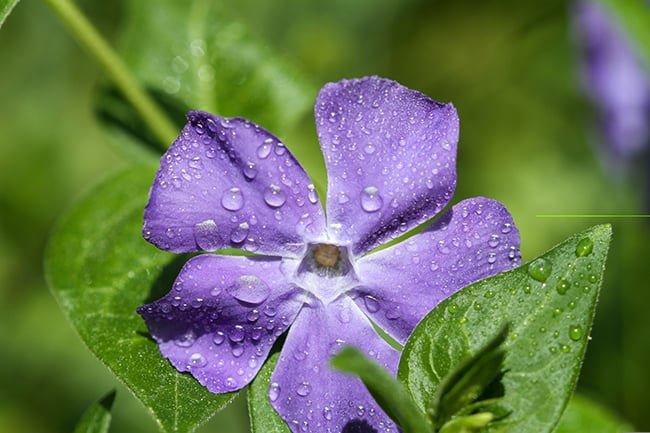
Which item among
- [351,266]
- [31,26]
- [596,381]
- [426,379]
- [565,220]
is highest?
[31,26]

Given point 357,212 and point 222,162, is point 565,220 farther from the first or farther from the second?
point 222,162

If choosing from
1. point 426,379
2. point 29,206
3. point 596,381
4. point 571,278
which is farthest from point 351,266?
point 29,206

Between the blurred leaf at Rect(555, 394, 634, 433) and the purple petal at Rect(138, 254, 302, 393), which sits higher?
the purple petal at Rect(138, 254, 302, 393)

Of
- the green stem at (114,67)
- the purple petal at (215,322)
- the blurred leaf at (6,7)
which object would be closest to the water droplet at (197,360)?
the purple petal at (215,322)

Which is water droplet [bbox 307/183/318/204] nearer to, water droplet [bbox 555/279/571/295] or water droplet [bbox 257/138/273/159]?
water droplet [bbox 257/138/273/159]

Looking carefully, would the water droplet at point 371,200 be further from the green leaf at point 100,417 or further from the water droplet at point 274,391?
the green leaf at point 100,417

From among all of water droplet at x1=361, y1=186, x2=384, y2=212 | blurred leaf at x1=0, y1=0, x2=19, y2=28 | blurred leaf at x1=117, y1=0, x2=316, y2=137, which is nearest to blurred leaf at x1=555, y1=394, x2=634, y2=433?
water droplet at x1=361, y1=186, x2=384, y2=212

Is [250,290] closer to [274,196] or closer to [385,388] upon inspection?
[274,196]
